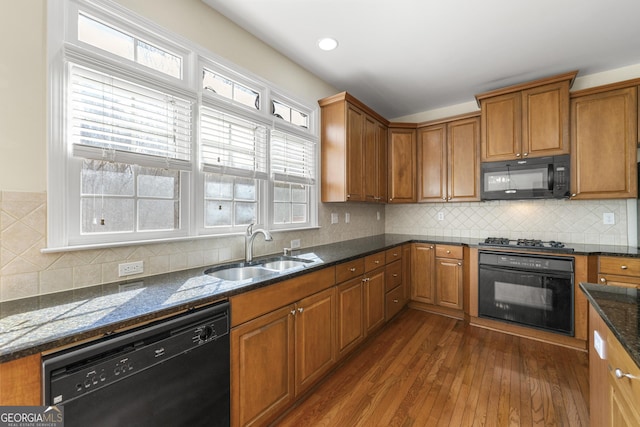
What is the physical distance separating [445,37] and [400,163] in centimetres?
171

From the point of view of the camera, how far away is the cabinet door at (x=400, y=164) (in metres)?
3.86

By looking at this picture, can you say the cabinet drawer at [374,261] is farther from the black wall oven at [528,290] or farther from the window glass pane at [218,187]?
the window glass pane at [218,187]

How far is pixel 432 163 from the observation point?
12.4ft

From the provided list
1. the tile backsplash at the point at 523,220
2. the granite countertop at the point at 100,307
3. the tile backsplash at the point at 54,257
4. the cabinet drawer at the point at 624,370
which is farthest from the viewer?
the tile backsplash at the point at 523,220

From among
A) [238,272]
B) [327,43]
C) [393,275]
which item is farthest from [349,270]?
[327,43]

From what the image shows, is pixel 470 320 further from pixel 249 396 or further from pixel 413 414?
pixel 249 396

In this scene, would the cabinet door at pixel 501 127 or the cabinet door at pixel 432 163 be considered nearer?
the cabinet door at pixel 501 127

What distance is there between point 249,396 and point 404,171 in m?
3.25

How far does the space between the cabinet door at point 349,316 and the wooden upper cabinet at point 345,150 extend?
978mm

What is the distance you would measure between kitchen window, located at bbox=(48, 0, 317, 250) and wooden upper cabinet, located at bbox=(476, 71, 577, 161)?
248 centimetres

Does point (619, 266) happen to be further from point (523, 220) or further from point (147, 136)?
point (147, 136)

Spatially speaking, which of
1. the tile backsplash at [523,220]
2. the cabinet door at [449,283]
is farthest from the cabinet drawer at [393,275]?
the tile backsplash at [523,220]

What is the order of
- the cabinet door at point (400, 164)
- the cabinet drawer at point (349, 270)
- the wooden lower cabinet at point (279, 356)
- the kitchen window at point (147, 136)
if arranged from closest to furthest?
the kitchen window at point (147, 136)
the wooden lower cabinet at point (279, 356)
the cabinet drawer at point (349, 270)
the cabinet door at point (400, 164)

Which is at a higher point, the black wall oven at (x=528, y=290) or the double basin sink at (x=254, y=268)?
the double basin sink at (x=254, y=268)
